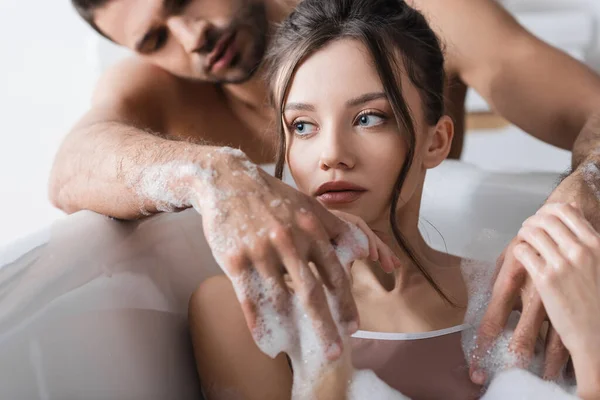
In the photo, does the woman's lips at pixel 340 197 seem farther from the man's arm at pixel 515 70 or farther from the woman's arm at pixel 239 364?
the man's arm at pixel 515 70

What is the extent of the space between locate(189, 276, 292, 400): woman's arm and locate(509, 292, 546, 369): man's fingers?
0.28 m

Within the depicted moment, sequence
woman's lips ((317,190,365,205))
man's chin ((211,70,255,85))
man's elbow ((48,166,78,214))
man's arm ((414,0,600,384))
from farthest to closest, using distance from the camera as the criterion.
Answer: man's chin ((211,70,255,85))
man's arm ((414,0,600,384))
man's elbow ((48,166,78,214))
woman's lips ((317,190,365,205))

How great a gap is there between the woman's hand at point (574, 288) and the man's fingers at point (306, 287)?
260 millimetres

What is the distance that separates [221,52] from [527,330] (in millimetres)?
986

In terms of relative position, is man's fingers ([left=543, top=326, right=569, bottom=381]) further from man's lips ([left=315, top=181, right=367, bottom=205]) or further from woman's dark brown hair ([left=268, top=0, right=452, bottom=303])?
man's lips ([left=315, top=181, right=367, bottom=205])

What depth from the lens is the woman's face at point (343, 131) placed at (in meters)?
0.89

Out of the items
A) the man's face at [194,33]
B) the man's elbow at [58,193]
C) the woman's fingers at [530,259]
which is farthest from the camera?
the man's face at [194,33]

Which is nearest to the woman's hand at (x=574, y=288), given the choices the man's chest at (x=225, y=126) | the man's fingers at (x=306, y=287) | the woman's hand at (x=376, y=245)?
the woman's hand at (x=376, y=245)

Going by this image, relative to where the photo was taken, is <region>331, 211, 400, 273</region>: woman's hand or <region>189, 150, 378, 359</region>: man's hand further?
<region>331, 211, 400, 273</region>: woman's hand

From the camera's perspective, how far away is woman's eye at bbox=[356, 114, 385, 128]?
909 millimetres

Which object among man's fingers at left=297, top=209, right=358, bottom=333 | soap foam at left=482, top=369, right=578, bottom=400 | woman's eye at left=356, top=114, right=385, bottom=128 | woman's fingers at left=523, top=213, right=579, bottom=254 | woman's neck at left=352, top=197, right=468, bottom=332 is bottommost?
soap foam at left=482, top=369, right=578, bottom=400

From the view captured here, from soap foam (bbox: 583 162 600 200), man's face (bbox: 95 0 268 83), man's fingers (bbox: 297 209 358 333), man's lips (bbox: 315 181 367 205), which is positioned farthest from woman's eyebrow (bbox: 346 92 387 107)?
man's face (bbox: 95 0 268 83)

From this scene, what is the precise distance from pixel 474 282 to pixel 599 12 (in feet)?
4.74

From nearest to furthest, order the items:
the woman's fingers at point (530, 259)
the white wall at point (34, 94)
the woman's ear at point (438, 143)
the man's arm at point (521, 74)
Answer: the woman's fingers at point (530, 259) < the woman's ear at point (438, 143) < the man's arm at point (521, 74) < the white wall at point (34, 94)
